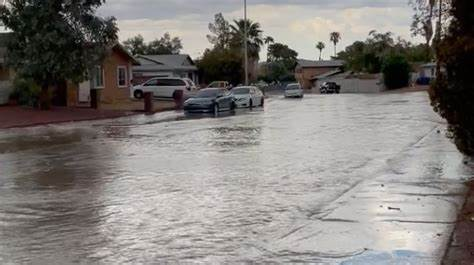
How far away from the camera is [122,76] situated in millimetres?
60469

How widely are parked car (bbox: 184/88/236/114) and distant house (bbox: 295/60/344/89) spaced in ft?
286

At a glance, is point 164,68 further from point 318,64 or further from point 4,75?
point 318,64

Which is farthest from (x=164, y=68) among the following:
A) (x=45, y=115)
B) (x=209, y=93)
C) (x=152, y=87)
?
(x=45, y=115)

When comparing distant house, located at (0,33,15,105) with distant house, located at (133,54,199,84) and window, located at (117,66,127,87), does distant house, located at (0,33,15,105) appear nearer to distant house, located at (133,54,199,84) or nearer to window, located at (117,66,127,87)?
window, located at (117,66,127,87)

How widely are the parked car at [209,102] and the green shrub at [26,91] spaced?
845 cm

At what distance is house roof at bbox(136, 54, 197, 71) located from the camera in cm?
8406

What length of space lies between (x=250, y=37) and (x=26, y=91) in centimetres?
8613

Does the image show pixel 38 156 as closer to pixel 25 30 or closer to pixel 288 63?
pixel 25 30

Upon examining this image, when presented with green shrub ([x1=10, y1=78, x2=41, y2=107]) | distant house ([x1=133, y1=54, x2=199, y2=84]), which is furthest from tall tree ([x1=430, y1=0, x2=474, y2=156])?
distant house ([x1=133, y1=54, x2=199, y2=84])

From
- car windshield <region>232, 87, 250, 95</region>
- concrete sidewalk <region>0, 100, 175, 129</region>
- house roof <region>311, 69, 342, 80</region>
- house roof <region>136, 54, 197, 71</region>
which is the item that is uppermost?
house roof <region>136, 54, 197, 71</region>

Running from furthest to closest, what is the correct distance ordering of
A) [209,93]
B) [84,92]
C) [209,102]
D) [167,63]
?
[167,63]
[84,92]
[209,93]
[209,102]

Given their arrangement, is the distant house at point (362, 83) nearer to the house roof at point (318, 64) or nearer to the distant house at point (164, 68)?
the distant house at point (164, 68)

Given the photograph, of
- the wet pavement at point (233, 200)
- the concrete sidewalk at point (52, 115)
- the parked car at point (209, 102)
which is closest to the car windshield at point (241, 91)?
the parked car at point (209, 102)

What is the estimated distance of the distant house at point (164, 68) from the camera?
83.4 metres
